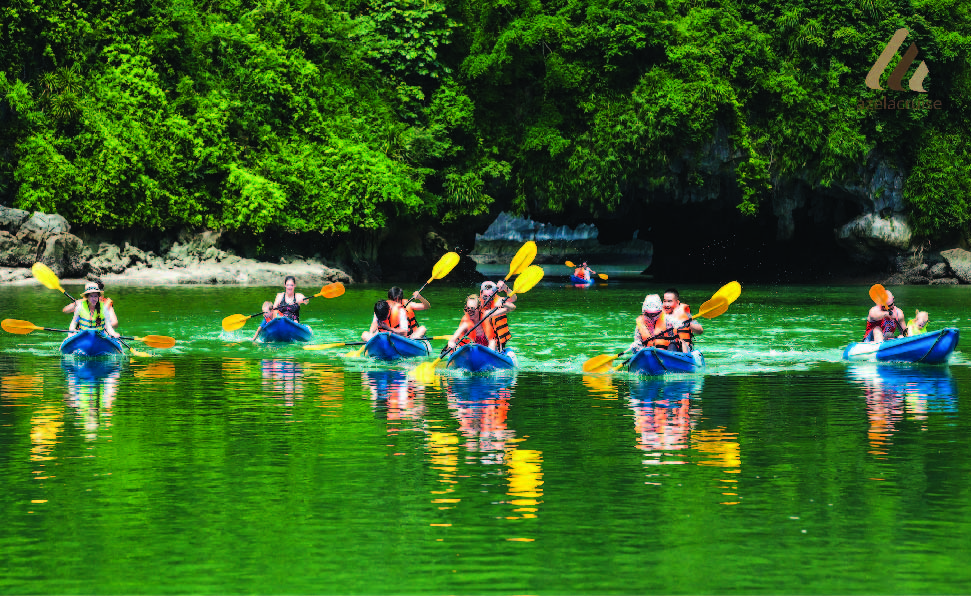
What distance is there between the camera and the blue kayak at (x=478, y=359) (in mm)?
17219

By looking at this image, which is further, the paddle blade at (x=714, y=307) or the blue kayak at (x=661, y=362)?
the paddle blade at (x=714, y=307)

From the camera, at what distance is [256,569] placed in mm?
6930

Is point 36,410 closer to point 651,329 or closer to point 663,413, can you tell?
point 663,413

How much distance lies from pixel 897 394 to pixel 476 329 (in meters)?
5.92

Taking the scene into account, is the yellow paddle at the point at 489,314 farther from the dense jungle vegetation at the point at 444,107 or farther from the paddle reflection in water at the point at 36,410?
the dense jungle vegetation at the point at 444,107

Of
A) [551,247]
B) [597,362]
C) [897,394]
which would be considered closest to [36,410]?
[597,362]

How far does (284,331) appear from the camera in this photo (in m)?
22.4

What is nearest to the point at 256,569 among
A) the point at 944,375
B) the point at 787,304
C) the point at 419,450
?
the point at 419,450

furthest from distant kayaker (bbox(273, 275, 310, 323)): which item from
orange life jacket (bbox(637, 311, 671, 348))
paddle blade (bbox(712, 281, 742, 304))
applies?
paddle blade (bbox(712, 281, 742, 304))

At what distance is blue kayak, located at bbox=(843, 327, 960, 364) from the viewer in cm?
1808

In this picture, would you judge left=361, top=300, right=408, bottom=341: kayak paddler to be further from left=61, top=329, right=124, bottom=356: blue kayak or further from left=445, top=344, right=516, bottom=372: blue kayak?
left=61, top=329, right=124, bottom=356: blue kayak

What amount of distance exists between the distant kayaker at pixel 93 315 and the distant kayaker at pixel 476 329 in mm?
5603

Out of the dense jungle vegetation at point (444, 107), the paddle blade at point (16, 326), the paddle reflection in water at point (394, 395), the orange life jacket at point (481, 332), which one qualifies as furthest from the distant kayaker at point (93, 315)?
the dense jungle vegetation at point (444, 107)

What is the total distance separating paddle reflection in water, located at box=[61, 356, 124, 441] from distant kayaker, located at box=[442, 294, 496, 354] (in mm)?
4627
